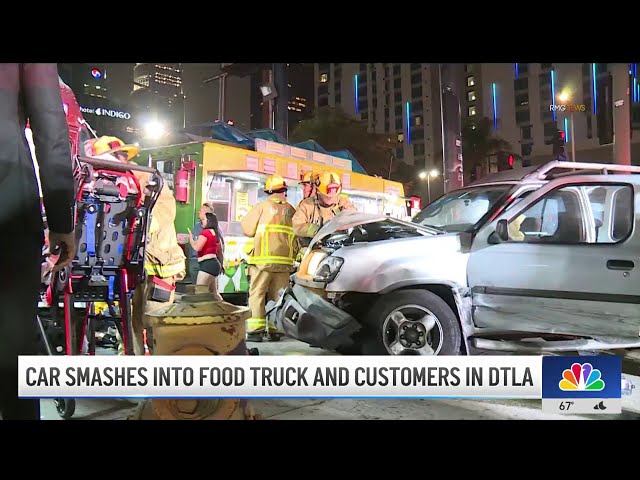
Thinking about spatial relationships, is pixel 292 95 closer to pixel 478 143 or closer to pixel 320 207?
pixel 320 207

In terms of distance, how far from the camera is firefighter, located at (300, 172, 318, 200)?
399cm

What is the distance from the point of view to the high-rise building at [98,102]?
3525 mm

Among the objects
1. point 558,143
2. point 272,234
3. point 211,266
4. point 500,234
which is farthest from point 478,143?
point 211,266

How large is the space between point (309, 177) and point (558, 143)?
1.94 metres

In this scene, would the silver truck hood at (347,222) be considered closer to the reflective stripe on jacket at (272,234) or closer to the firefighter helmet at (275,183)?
the reflective stripe on jacket at (272,234)

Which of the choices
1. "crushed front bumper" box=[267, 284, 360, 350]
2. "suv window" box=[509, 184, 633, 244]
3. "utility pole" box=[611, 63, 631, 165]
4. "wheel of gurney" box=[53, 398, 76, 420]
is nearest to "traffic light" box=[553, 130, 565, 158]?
"suv window" box=[509, 184, 633, 244]

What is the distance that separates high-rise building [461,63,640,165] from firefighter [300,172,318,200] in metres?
1.34

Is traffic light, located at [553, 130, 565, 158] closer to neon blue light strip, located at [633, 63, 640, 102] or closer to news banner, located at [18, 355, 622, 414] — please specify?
neon blue light strip, located at [633, 63, 640, 102]

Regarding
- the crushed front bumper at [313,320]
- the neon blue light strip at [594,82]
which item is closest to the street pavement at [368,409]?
the crushed front bumper at [313,320]

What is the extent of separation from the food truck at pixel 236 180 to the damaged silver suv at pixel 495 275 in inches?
14.5

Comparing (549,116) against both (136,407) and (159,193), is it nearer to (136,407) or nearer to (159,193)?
(159,193)

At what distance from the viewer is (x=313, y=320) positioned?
367 cm

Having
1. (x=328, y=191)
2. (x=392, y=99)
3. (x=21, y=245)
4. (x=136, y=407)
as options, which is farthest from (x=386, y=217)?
(x=21, y=245)
